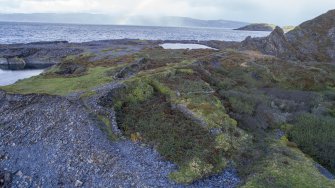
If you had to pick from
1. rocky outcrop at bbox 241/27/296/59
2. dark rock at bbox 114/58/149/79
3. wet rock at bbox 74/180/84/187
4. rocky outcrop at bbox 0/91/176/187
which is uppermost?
rocky outcrop at bbox 241/27/296/59

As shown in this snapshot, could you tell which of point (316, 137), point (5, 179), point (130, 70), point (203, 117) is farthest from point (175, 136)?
point (130, 70)

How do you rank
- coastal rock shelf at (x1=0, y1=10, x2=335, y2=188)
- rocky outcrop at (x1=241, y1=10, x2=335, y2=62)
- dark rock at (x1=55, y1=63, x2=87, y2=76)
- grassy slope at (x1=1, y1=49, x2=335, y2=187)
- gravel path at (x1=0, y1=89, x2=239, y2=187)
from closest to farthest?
gravel path at (x1=0, y1=89, x2=239, y2=187)
coastal rock shelf at (x1=0, y1=10, x2=335, y2=188)
grassy slope at (x1=1, y1=49, x2=335, y2=187)
dark rock at (x1=55, y1=63, x2=87, y2=76)
rocky outcrop at (x1=241, y1=10, x2=335, y2=62)

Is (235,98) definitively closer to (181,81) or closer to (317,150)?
(181,81)

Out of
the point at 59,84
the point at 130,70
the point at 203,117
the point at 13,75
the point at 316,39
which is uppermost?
the point at 316,39

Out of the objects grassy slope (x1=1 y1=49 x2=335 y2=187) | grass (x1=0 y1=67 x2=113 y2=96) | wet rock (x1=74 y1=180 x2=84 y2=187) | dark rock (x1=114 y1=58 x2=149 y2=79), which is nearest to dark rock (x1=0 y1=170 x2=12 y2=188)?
wet rock (x1=74 y1=180 x2=84 y2=187)

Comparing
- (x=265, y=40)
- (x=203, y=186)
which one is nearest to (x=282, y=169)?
(x=203, y=186)

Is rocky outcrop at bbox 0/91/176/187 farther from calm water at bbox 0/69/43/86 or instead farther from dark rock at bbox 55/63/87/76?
calm water at bbox 0/69/43/86

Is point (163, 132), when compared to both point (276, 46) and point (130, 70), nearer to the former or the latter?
point (130, 70)

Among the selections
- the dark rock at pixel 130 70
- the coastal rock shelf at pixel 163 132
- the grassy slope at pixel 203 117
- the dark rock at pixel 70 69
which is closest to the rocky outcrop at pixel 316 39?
the grassy slope at pixel 203 117
